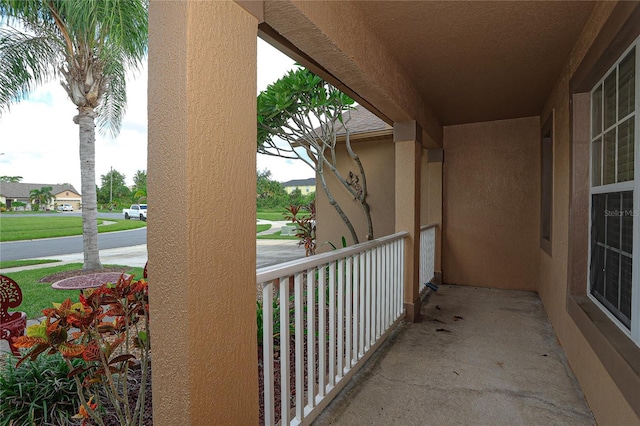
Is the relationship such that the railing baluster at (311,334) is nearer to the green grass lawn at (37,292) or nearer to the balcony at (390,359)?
the balcony at (390,359)

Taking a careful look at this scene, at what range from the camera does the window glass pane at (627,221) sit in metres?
1.78

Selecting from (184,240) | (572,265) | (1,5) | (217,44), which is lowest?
(572,265)

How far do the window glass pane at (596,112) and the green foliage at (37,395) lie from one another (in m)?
3.68

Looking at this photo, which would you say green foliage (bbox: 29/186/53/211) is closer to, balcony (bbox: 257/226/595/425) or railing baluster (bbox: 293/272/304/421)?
balcony (bbox: 257/226/595/425)

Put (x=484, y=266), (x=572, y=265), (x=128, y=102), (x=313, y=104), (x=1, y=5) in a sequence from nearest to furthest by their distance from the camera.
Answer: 1. (x=572, y=265)
2. (x=1, y=5)
3. (x=313, y=104)
4. (x=484, y=266)
5. (x=128, y=102)

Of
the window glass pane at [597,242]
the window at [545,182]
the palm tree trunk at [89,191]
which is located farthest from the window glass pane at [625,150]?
the palm tree trunk at [89,191]

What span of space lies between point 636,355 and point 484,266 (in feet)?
12.2

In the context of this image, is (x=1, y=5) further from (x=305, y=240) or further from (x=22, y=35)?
(x=305, y=240)

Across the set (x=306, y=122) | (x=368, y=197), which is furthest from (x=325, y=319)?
(x=368, y=197)

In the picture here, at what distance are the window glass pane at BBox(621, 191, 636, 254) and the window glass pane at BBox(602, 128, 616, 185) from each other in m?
0.24

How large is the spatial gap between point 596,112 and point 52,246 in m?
13.5

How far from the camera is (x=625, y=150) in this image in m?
1.86

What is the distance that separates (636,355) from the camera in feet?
5.11

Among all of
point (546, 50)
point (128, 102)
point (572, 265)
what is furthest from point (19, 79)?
point (572, 265)
